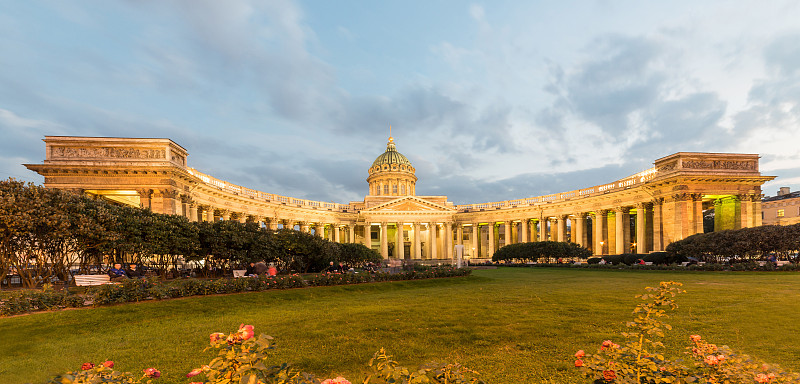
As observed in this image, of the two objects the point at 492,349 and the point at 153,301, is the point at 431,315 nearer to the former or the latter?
the point at 492,349

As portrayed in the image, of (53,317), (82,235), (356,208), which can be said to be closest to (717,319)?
(53,317)

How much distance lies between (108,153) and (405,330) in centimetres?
3523

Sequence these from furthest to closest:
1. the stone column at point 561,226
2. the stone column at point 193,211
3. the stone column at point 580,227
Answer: the stone column at point 561,226, the stone column at point 580,227, the stone column at point 193,211

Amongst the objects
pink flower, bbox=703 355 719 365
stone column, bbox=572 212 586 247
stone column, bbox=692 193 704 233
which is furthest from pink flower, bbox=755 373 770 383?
stone column, bbox=572 212 586 247

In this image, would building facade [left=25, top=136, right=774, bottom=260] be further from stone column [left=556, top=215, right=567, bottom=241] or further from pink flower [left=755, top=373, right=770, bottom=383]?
pink flower [left=755, top=373, right=770, bottom=383]

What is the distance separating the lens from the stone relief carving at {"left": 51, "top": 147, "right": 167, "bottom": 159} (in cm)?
3206

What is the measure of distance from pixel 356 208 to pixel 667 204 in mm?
48833

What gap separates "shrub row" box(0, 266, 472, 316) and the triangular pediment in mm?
43769

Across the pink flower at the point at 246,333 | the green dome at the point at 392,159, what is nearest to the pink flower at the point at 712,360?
the pink flower at the point at 246,333

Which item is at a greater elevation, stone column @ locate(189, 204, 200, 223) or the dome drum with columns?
the dome drum with columns

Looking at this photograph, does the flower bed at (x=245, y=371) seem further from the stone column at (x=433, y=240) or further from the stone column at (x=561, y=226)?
the stone column at (x=433, y=240)

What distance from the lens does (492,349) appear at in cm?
855

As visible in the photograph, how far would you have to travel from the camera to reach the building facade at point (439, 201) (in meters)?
32.4

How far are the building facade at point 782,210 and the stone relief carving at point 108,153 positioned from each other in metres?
95.6
